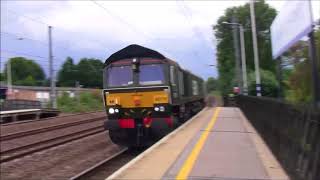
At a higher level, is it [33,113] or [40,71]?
[40,71]

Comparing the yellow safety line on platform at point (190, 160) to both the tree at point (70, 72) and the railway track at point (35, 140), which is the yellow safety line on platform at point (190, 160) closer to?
the railway track at point (35, 140)

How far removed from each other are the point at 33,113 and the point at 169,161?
3208cm

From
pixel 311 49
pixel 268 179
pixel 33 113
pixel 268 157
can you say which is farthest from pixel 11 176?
pixel 33 113

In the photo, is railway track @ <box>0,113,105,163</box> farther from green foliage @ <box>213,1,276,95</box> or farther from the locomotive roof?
green foliage @ <box>213,1,276,95</box>

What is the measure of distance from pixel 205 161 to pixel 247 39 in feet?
262

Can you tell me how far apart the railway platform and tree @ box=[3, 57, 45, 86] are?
93.2 m

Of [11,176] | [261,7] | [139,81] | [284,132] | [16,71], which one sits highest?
[261,7]

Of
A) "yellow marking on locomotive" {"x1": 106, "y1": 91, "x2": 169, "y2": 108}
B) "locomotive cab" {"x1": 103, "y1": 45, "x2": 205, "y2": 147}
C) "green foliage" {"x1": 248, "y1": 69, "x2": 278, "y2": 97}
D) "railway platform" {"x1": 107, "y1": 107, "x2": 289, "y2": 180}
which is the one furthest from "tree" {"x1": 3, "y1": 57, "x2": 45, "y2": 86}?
"railway platform" {"x1": 107, "y1": 107, "x2": 289, "y2": 180}

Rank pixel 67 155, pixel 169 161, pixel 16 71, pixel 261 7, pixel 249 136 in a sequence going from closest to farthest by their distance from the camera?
pixel 169 161
pixel 249 136
pixel 67 155
pixel 261 7
pixel 16 71

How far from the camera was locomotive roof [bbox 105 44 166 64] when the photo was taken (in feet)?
60.4

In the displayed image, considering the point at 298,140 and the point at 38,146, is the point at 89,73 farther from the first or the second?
the point at 298,140

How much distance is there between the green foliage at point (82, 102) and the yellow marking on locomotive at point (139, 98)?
1596 inches

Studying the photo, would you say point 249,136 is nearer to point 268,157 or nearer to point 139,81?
point 139,81

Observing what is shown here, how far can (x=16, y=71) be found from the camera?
110 m
